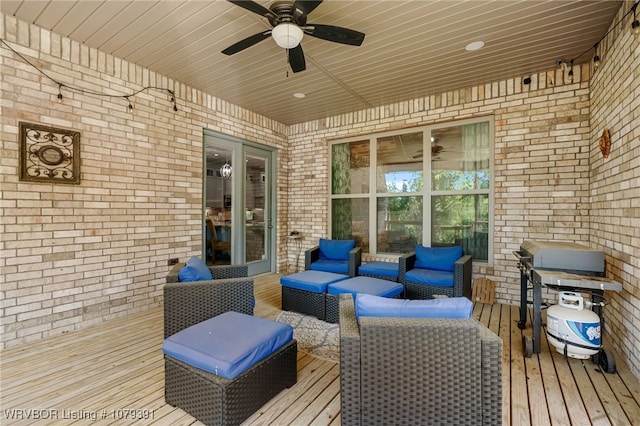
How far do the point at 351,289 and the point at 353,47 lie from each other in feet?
8.36

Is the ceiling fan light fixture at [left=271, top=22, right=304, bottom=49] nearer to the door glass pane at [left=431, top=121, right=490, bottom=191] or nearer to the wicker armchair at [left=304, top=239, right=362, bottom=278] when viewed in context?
the wicker armchair at [left=304, top=239, right=362, bottom=278]

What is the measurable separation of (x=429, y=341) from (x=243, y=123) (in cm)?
466

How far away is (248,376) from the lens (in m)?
1.76

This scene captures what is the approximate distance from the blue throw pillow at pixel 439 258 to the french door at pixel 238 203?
2881 mm

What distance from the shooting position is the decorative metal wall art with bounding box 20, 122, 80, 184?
9.29ft

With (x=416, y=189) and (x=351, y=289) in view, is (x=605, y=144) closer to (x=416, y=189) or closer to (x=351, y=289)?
(x=416, y=189)

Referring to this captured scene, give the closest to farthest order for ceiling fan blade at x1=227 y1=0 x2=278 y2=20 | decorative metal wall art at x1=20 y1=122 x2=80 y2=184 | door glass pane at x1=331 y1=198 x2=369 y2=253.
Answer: ceiling fan blade at x1=227 y1=0 x2=278 y2=20 < decorative metal wall art at x1=20 y1=122 x2=80 y2=184 < door glass pane at x1=331 y1=198 x2=369 y2=253

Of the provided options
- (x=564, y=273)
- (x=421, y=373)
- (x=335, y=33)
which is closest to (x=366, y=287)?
(x=421, y=373)

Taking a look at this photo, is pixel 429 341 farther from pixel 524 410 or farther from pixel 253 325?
pixel 253 325

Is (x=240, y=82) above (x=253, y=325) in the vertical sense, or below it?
above

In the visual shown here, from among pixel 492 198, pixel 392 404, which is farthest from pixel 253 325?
pixel 492 198

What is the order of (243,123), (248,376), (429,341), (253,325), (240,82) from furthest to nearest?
1. (243,123)
2. (240,82)
3. (253,325)
4. (248,376)
5. (429,341)

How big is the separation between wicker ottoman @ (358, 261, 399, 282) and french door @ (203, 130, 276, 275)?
2214 mm

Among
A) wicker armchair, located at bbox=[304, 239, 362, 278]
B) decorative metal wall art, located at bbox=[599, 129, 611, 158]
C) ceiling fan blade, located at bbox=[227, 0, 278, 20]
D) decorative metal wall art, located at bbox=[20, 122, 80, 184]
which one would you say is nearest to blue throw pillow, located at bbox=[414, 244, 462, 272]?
wicker armchair, located at bbox=[304, 239, 362, 278]
